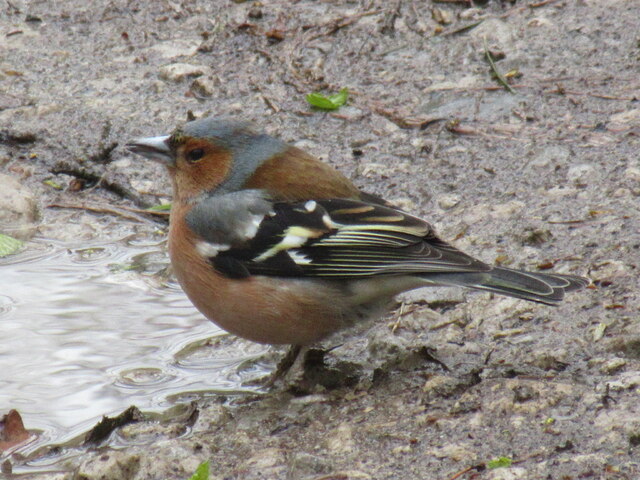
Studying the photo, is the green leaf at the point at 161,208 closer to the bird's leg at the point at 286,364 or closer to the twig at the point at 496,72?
the bird's leg at the point at 286,364

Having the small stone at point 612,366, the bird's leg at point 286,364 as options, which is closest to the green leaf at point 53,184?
the bird's leg at point 286,364

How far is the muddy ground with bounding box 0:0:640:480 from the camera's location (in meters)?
3.56

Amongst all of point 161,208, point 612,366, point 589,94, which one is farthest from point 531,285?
point 589,94

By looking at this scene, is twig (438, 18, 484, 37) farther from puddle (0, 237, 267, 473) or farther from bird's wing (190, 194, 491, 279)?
bird's wing (190, 194, 491, 279)

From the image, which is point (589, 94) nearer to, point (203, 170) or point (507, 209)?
point (507, 209)

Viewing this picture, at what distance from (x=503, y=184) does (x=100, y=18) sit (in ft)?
11.2

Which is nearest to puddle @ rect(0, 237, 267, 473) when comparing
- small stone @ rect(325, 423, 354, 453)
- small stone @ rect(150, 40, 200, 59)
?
small stone @ rect(325, 423, 354, 453)

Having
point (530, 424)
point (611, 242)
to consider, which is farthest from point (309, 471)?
point (611, 242)

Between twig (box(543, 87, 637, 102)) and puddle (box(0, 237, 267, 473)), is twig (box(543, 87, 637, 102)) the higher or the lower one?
the higher one

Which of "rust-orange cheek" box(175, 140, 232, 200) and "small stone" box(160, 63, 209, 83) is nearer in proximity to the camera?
"rust-orange cheek" box(175, 140, 232, 200)

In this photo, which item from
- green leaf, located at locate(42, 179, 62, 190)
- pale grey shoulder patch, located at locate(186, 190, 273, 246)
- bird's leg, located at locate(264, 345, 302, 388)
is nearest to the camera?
pale grey shoulder patch, located at locate(186, 190, 273, 246)

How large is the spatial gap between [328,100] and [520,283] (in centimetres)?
269

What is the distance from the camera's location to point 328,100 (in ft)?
20.7

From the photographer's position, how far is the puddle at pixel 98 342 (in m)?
4.29
